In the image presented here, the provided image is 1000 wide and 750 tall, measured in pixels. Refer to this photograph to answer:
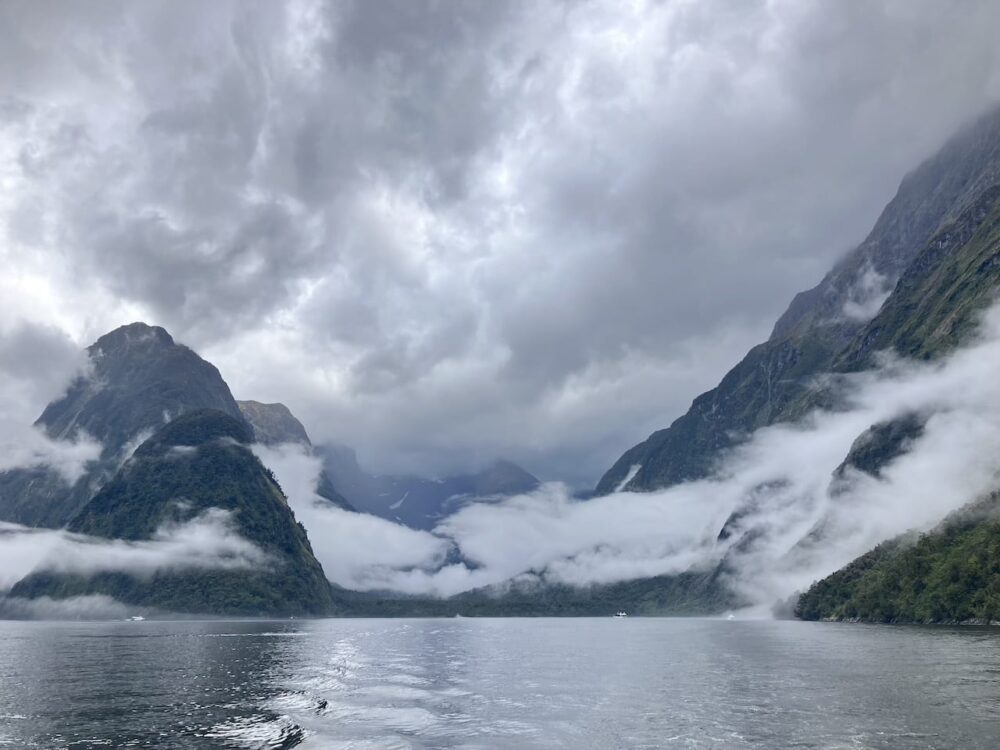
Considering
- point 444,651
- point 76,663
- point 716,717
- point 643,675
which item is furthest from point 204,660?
point 716,717

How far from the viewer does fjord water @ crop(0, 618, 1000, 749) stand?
61.8 meters

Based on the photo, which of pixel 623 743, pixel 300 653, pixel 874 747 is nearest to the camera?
pixel 874 747

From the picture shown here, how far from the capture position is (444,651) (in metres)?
182

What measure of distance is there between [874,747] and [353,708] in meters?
53.7

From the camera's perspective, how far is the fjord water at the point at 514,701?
61812 millimetres

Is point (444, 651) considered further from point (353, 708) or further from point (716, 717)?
point (716, 717)

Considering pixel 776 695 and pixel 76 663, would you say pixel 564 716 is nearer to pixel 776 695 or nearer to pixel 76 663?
pixel 776 695

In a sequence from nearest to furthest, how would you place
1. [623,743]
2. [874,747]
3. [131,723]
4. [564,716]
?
1. [874,747]
2. [623,743]
3. [131,723]
4. [564,716]

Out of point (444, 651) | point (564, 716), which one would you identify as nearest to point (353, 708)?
point (564, 716)

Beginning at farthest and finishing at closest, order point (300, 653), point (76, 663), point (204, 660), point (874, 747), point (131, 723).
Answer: point (300, 653) → point (204, 660) → point (76, 663) → point (131, 723) → point (874, 747)

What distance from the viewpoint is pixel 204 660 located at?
144 m

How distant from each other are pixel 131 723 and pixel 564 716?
4298 cm

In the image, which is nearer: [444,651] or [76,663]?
[76,663]

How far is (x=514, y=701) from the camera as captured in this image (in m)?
86.1
